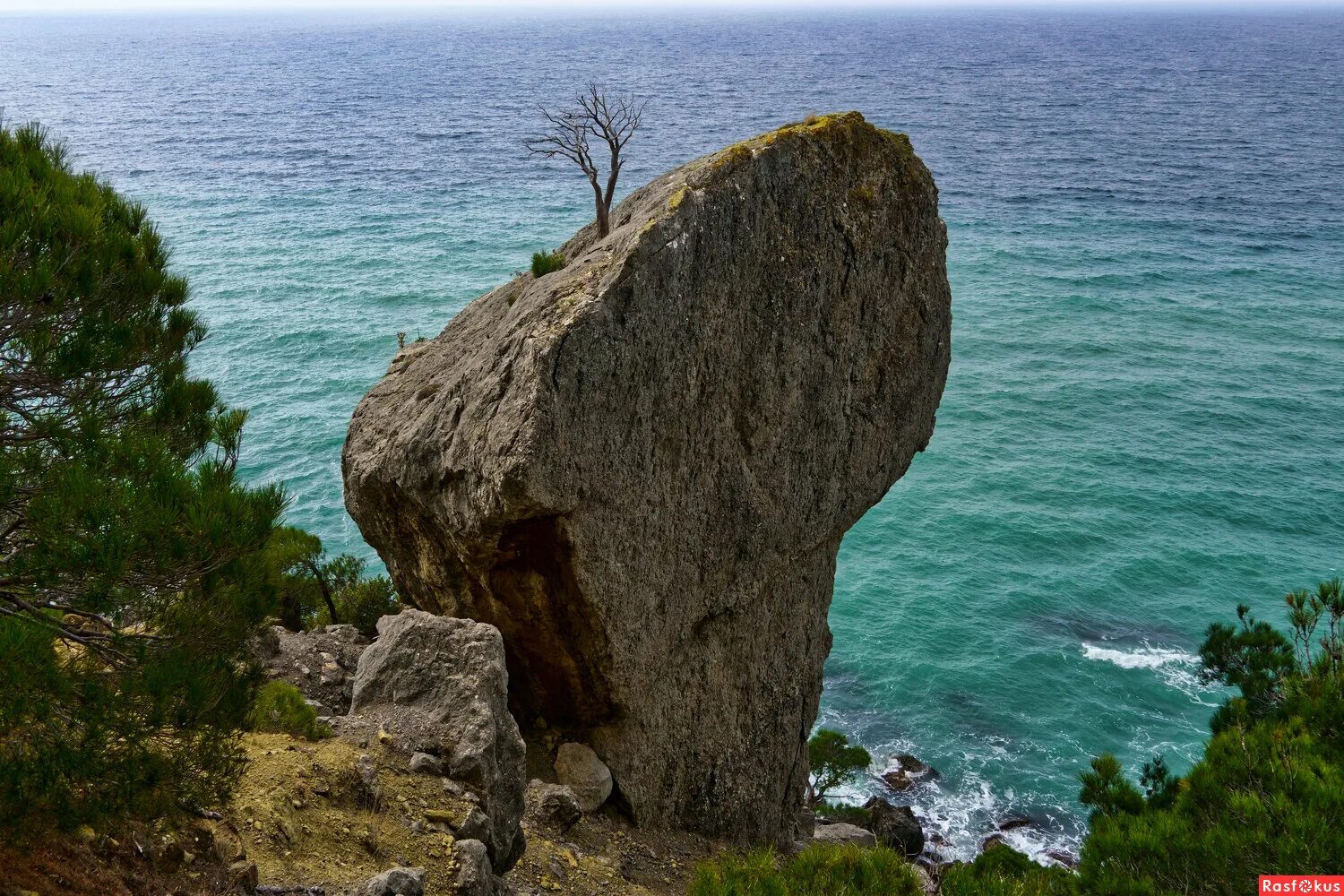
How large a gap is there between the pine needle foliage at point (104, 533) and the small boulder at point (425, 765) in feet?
18.9

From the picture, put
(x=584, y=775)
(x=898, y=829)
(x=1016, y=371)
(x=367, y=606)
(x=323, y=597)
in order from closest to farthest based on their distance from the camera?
1. (x=584, y=775)
2. (x=367, y=606)
3. (x=323, y=597)
4. (x=898, y=829)
5. (x=1016, y=371)

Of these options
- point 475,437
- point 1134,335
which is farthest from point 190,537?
point 1134,335

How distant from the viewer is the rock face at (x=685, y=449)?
2073 cm

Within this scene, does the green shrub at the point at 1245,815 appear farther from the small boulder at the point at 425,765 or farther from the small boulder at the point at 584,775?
the small boulder at the point at 584,775

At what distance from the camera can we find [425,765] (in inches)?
699

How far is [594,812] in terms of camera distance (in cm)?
2312

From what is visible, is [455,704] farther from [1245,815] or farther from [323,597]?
[323,597]

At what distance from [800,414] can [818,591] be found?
5.61 m

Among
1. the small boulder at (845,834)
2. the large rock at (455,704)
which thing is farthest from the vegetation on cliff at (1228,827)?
the small boulder at (845,834)

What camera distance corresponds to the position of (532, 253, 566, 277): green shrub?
2675cm

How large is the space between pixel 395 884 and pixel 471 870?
87.7 inches

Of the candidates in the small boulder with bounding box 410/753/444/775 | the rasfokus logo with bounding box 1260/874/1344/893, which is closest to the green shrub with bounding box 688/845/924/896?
the rasfokus logo with bounding box 1260/874/1344/893

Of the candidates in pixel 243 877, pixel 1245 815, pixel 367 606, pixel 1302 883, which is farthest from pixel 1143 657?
pixel 243 877

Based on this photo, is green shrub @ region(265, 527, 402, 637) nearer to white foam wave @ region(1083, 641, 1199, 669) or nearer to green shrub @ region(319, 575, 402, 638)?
green shrub @ region(319, 575, 402, 638)
